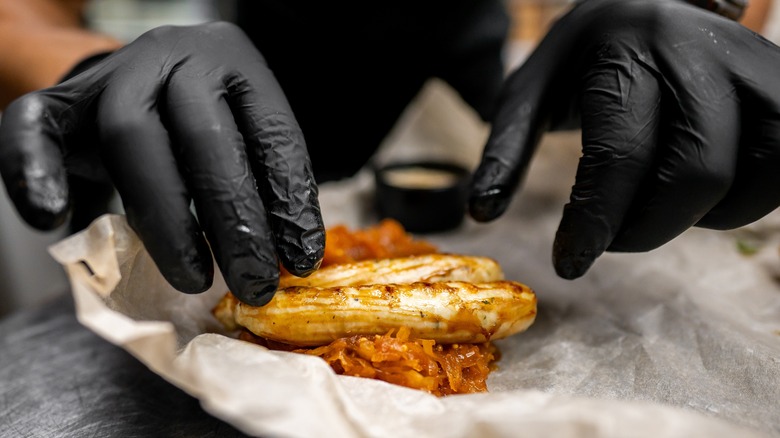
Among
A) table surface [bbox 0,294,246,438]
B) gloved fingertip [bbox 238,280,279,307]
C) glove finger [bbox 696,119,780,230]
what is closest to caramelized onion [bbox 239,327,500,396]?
gloved fingertip [bbox 238,280,279,307]

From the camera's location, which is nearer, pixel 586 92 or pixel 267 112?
pixel 267 112

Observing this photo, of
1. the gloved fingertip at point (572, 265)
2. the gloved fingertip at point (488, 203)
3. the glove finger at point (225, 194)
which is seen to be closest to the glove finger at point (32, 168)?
the glove finger at point (225, 194)

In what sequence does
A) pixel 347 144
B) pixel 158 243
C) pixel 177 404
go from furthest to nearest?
pixel 347 144
pixel 177 404
pixel 158 243

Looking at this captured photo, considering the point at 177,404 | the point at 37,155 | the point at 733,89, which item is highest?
the point at 733,89

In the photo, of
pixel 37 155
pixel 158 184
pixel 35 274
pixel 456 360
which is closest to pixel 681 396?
pixel 456 360

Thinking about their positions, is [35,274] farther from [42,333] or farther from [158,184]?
[158,184]

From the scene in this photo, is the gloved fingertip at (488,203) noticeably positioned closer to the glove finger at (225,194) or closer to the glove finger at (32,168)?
the glove finger at (225,194)

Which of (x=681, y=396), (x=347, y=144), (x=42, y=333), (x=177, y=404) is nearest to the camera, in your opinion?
(x=681, y=396)

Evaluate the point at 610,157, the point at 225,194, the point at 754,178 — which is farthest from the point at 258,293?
the point at 754,178

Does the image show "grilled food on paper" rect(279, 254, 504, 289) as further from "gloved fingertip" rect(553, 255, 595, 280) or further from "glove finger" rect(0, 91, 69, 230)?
"glove finger" rect(0, 91, 69, 230)
